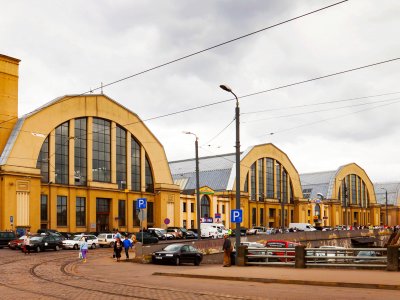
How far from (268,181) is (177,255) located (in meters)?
69.0

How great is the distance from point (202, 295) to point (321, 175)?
374 ft

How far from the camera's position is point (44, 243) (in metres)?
43.0

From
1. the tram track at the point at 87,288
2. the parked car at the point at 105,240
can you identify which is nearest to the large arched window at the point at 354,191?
the parked car at the point at 105,240

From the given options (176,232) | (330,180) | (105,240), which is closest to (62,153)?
(105,240)

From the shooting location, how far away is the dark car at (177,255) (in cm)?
3131

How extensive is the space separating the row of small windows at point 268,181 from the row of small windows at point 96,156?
24569 millimetres

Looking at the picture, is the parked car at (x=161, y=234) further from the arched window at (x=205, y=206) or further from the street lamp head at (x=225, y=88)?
the street lamp head at (x=225, y=88)

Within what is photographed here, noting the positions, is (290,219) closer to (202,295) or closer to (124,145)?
(124,145)

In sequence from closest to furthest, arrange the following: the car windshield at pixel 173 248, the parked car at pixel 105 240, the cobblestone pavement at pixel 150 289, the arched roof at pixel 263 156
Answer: the cobblestone pavement at pixel 150 289 → the car windshield at pixel 173 248 → the parked car at pixel 105 240 → the arched roof at pixel 263 156

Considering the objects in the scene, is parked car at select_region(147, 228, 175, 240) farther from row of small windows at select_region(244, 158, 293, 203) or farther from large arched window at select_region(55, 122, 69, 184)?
row of small windows at select_region(244, 158, 293, 203)

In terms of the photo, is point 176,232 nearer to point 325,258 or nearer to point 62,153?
point 62,153

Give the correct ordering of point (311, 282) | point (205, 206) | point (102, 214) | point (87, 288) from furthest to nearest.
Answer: point (205, 206), point (102, 214), point (311, 282), point (87, 288)

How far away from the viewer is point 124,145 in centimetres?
7138

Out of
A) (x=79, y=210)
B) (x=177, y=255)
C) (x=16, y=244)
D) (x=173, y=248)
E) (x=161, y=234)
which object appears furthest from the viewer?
(x=79, y=210)
